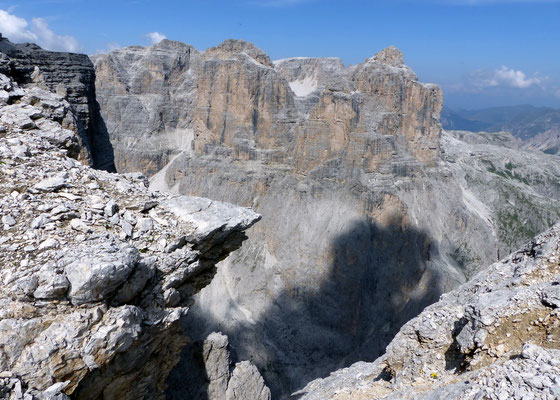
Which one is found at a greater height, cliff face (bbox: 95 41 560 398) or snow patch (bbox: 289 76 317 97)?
snow patch (bbox: 289 76 317 97)

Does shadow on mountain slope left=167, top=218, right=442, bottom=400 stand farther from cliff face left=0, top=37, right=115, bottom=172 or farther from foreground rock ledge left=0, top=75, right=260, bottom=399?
foreground rock ledge left=0, top=75, right=260, bottom=399

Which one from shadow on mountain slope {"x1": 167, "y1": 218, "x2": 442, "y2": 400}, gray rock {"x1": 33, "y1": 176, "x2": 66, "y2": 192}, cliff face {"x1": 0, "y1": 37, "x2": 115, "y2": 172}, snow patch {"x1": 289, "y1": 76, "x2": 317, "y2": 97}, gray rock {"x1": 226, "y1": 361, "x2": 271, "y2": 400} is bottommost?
shadow on mountain slope {"x1": 167, "y1": 218, "x2": 442, "y2": 400}

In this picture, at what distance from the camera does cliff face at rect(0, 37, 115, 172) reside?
16.2 meters

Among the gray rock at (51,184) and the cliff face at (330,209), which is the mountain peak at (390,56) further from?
the gray rock at (51,184)

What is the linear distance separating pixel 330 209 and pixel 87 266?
4299 cm

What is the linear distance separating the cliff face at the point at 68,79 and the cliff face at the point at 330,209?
23.7m

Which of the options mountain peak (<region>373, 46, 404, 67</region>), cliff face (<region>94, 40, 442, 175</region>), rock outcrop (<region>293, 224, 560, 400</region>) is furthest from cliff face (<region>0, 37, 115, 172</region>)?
mountain peak (<region>373, 46, 404, 67</region>)

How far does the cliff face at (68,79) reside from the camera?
1616 cm

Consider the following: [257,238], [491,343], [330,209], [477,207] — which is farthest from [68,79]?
[477,207]

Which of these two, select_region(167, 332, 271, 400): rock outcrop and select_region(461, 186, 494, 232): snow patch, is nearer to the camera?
select_region(167, 332, 271, 400): rock outcrop

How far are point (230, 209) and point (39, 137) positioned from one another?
563 cm

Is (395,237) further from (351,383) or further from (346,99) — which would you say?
(351,383)

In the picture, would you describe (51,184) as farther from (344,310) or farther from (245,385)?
(344,310)

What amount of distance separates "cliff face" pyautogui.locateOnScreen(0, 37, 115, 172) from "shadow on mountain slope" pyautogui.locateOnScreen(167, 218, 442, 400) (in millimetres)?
21795
